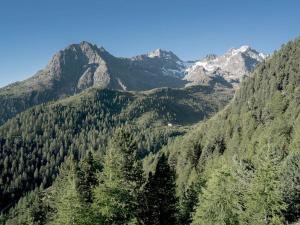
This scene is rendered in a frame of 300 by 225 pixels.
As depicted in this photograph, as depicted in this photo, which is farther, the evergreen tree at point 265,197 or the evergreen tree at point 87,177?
the evergreen tree at point 87,177

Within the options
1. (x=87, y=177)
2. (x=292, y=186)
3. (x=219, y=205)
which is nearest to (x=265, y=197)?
(x=219, y=205)

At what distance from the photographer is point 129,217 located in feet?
159

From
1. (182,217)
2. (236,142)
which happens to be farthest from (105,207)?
(236,142)

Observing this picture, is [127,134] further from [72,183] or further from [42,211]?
[42,211]

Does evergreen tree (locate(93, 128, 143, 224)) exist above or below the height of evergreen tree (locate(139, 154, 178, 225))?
above

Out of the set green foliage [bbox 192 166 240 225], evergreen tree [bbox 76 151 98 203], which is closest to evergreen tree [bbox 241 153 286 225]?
green foliage [bbox 192 166 240 225]

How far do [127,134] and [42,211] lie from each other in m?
40.2

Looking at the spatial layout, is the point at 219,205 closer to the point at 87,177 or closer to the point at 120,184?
the point at 120,184

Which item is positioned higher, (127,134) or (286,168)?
(127,134)

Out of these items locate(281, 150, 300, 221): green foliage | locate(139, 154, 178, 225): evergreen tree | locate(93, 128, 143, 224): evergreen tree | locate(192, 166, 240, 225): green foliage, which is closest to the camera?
locate(93, 128, 143, 224): evergreen tree

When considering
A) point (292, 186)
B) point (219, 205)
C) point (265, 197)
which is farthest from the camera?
point (292, 186)

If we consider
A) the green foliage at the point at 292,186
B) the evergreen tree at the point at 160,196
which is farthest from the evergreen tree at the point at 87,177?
the green foliage at the point at 292,186

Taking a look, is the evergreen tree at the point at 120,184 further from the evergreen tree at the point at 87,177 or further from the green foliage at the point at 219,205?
the green foliage at the point at 219,205

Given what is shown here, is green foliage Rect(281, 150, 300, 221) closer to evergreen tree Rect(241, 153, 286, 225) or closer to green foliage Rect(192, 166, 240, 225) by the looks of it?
green foliage Rect(192, 166, 240, 225)
